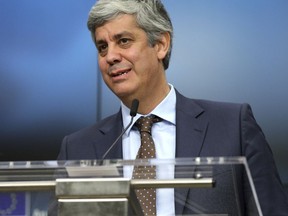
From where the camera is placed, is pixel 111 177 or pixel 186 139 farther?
pixel 186 139

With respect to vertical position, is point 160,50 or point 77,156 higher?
point 160,50

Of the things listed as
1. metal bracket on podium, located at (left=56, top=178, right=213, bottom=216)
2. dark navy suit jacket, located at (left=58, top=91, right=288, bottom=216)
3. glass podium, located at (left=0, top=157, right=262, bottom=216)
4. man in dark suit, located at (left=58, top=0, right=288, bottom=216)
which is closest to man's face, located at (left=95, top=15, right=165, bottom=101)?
man in dark suit, located at (left=58, top=0, right=288, bottom=216)

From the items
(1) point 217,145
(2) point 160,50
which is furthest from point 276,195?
(2) point 160,50

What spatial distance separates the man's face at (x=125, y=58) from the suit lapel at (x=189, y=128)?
0.12m

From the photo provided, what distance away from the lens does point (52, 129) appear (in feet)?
8.66

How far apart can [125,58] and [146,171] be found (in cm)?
93

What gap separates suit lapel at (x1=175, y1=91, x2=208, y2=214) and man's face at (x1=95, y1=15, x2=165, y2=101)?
4.8 inches

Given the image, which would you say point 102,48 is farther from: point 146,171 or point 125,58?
point 146,171

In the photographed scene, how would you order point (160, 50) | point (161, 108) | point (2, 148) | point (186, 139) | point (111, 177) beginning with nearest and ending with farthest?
point (111, 177) < point (186, 139) < point (161, 108) < point (160, 50) < point (2, 148)

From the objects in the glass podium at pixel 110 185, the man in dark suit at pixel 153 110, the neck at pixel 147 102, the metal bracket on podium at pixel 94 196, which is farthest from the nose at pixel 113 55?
the metal bracket on podium at pixel 94 196

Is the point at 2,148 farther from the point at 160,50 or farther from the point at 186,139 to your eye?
the point at 186,139

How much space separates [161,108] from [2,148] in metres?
0.70

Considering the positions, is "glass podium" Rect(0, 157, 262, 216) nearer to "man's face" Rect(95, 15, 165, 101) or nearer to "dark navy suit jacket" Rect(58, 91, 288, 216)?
"dark navy suit jacket" Rect(58, 91, 288, 216)

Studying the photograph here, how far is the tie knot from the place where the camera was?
2.07 metres
